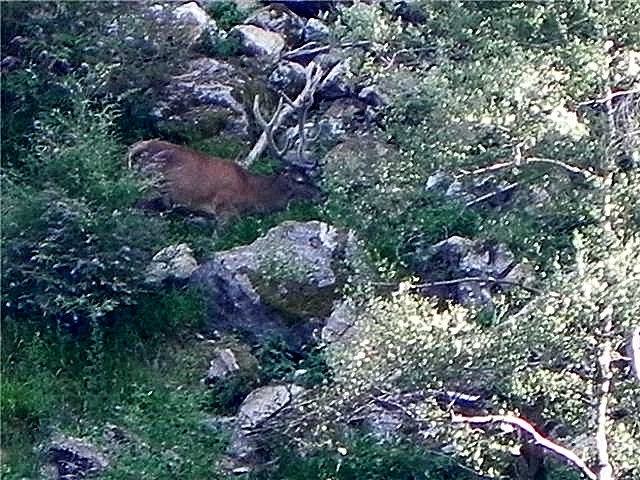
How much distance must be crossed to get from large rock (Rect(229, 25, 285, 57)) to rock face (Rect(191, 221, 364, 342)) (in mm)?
4569

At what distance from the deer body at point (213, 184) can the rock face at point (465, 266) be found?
11.1 ft

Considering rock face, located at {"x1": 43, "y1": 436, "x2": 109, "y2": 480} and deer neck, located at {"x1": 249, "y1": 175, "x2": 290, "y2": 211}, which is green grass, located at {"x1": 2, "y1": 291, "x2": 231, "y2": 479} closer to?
rock face, located at {"x1": 43, "y1": 436, "x2": 109, "y2": 480}

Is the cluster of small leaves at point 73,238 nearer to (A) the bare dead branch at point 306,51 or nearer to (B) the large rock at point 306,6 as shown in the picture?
(A) the bare dead branch at point 306,51

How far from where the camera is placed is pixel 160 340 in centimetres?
1134

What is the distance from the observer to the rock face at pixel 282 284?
36.9ft

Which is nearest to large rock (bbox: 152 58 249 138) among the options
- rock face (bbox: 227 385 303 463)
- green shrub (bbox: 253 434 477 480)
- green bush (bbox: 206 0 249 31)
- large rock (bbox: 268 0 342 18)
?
green bush (bbox: 206 0 249 31)

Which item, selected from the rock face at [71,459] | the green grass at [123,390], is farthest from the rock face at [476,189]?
the rock face at [71,459]

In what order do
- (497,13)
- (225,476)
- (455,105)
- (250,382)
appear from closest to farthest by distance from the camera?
(455,105)
(497,13)
(225,476)
(250,382)

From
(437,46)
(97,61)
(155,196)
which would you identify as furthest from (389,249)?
(97,61)

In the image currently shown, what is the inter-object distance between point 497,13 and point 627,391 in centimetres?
263

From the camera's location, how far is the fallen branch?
7.57 meters

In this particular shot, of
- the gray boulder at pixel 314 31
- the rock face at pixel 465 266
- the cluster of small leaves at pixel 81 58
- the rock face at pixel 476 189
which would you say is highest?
the rock face at pixel 476 189

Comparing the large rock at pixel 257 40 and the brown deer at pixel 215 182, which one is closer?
the brown deer at pixel 215 182

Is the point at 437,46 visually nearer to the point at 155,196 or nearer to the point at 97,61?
the point at 155,196
